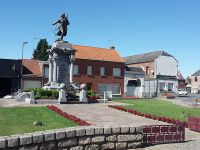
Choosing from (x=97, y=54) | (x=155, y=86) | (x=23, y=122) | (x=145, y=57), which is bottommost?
(x=23, y=122)

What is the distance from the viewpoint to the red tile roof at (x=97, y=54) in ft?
178

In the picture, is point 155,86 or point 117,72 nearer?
point 117,72

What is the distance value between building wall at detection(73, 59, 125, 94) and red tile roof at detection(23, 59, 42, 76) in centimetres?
602

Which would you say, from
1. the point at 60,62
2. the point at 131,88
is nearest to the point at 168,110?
the point at 60,62

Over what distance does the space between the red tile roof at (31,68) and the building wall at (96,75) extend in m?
6.02

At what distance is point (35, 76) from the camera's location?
4878 centimetres

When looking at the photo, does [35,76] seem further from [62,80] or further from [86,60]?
[62,80]

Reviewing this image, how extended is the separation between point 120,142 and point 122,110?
556 inches

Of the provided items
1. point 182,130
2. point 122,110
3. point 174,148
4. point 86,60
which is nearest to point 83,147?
point 174,148

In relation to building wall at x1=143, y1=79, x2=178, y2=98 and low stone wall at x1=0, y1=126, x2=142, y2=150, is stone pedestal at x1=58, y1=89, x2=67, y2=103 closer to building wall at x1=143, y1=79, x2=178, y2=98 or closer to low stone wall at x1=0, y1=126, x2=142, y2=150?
low stone wall at x1=0, y1=126, x2=142, y2=150

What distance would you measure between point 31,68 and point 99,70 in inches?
452

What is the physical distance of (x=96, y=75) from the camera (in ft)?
178

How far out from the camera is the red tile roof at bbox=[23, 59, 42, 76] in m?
49.5

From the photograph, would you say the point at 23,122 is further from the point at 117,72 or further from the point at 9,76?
the point at 117,72
